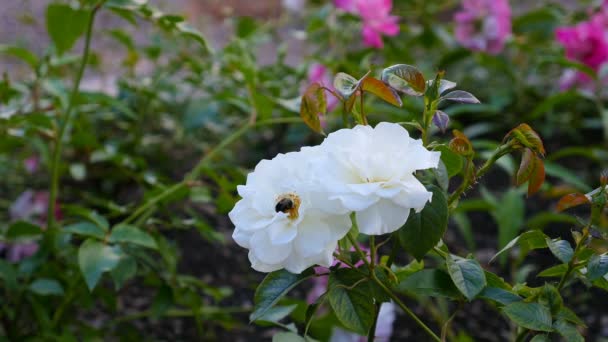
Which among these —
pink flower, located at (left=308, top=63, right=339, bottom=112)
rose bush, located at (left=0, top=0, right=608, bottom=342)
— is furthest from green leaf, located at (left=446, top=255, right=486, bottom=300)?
pink flower, located at (left=308, top=63, right=339, bottom=112)

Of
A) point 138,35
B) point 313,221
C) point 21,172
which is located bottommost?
point 138,35

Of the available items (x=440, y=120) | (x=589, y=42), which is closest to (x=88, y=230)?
(x=440, y=120)

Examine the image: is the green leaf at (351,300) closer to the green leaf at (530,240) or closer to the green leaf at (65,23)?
the green leaf at (530,240)

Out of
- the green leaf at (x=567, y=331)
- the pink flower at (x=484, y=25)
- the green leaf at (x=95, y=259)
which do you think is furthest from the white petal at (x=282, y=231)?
the pink flower at (x=484, y=25)

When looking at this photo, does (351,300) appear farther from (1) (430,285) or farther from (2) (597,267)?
(2) (597,267)

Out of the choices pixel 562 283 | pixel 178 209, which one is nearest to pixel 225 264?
pixel 178 209

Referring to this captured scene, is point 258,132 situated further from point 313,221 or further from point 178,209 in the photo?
point 313,221

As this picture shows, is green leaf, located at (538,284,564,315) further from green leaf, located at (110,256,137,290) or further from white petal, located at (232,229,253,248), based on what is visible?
green leaf, located at (110,256,137,290)
